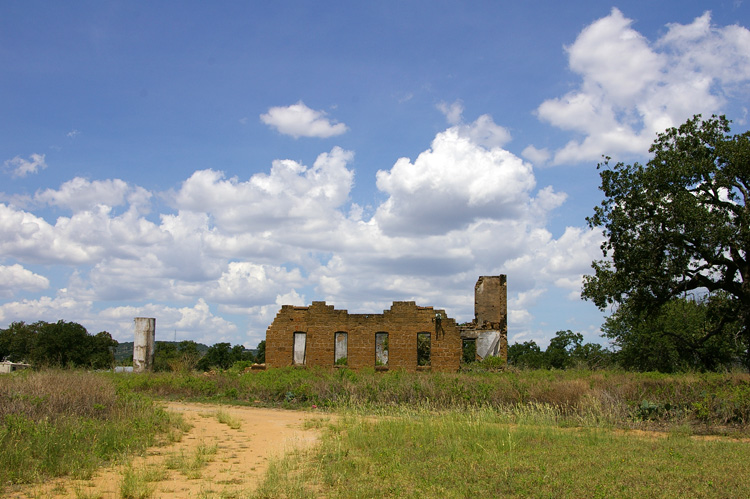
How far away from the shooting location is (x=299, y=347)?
33531 millimetres

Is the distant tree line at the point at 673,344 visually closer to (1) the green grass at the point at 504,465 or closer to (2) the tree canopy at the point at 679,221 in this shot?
(2) the tree canopy at the point at 679,221

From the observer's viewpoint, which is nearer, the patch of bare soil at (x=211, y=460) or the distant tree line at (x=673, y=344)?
the patch of bare soil at (x=211, y=460)

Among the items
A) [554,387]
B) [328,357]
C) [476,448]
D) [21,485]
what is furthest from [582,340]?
[21,485]

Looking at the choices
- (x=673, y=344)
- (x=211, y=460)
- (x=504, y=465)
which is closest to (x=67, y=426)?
(x=211, y=460)

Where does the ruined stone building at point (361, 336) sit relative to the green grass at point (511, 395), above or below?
above

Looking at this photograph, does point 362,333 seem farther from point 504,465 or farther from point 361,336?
point 504,465

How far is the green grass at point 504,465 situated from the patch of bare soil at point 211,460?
2.15 feet

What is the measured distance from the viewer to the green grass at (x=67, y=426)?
354 inches

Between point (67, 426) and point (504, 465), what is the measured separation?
297 inches

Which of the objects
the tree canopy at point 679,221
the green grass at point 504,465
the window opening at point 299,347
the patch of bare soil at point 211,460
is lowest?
the patch of bare soil at point 211,460

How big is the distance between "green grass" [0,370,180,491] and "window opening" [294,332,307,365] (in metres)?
18.7

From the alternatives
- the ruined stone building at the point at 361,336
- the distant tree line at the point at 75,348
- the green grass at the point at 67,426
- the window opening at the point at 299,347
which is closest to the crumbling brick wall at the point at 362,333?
the ruined stone building at the point at 361,336

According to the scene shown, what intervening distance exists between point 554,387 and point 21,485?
1339cm

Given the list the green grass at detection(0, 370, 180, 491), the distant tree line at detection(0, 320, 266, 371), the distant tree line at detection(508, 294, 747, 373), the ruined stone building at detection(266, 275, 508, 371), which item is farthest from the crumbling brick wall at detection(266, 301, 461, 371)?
the green grass at detection(0, 370, 180, 491)
